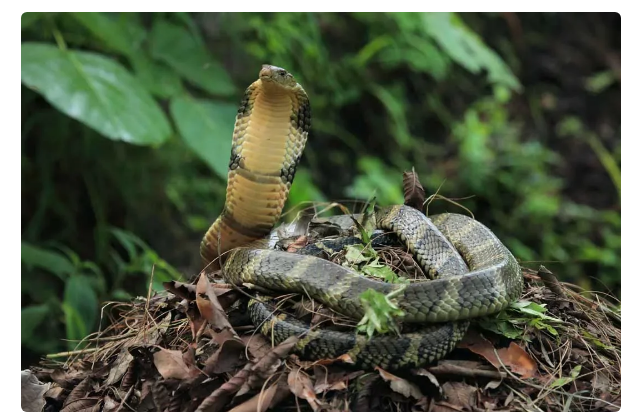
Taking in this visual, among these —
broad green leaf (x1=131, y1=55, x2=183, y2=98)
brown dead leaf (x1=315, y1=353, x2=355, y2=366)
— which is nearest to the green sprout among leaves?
brown dead leaf (x1=315, y1=353, x2=355, y2=366)

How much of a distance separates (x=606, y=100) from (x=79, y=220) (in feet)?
26.0

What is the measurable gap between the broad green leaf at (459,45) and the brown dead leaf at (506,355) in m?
4.41

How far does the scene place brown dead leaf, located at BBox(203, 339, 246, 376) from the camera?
2576 mm

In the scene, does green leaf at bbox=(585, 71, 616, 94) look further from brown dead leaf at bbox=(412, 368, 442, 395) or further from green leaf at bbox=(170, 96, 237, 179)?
brown dead leaf at bbox=(412, 368, 442, 395)

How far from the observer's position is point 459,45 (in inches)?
269

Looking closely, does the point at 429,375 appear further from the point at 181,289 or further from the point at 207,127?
the point at 207,127

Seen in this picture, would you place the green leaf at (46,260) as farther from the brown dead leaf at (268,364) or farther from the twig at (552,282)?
the twig at (552,282)

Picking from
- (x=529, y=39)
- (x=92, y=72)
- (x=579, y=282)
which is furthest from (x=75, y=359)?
(x=529, y=39)

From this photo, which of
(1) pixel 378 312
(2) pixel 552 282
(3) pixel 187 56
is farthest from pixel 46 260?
(2) pixel 552 282

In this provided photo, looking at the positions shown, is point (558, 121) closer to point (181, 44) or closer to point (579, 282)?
point (579, 282)

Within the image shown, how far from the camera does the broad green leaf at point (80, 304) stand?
15.7ft

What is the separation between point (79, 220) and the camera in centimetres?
618

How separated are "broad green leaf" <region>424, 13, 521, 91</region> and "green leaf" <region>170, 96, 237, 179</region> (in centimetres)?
235

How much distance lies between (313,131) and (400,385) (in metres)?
5.80
